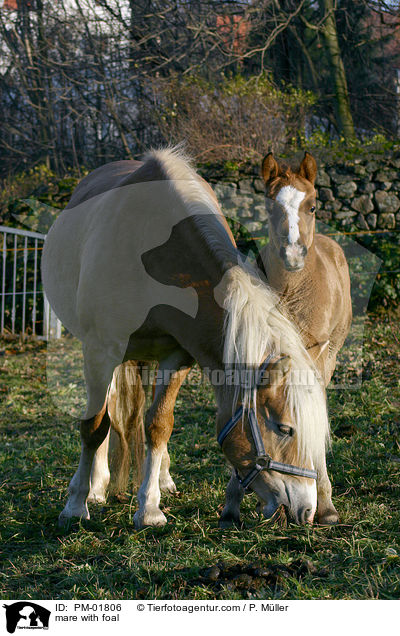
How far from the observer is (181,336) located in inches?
105

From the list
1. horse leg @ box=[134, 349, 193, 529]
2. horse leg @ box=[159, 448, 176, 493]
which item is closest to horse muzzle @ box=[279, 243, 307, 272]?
horse leg @ box=[134, 349, 193, 529]

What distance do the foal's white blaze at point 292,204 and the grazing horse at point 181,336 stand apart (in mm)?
308

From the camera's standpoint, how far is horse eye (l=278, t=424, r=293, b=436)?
228 centimetres

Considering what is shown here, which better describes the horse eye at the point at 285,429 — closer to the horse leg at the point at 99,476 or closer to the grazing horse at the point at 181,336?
the grazing horse at the point at 181,336

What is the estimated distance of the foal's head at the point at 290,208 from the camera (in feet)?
9.69

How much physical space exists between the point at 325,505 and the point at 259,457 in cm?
70

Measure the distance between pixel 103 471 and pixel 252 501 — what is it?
91 centimetres

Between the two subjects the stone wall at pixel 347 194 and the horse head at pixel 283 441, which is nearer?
the horse head at pixel 283 441

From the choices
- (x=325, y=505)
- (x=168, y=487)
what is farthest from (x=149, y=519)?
(x=325, y=505)

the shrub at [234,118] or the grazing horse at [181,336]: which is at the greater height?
the shrub at [234,118]

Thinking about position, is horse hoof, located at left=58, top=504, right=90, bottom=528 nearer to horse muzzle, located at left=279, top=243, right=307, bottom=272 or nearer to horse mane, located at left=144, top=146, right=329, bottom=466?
horse mane, located at left=144, top=146, right=329, bottom=466

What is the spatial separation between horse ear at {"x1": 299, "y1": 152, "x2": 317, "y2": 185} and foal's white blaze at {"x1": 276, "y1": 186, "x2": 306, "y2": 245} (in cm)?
16
